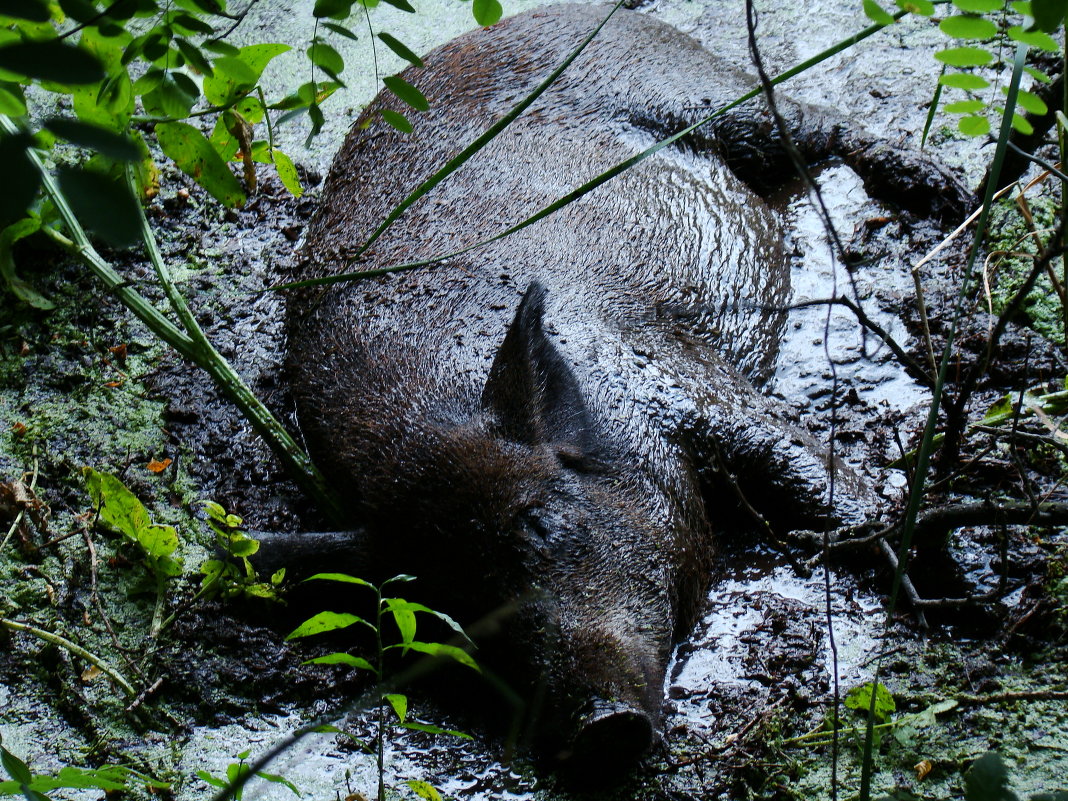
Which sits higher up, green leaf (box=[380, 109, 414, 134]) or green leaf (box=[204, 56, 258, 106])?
green leaf (box=[204, 56, 258, 106])

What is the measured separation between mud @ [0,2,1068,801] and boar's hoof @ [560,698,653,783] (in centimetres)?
6

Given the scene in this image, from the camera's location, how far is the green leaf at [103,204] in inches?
33.0

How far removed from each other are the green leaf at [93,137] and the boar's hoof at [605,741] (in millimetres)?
1894

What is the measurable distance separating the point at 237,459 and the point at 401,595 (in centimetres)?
110

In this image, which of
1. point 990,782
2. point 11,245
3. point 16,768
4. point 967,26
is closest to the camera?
point 990,782

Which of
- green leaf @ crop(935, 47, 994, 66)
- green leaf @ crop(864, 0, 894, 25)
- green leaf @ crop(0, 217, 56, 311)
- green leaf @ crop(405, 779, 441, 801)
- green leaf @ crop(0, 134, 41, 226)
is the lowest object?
green leaf @ crop(405, 779, 441, 801)

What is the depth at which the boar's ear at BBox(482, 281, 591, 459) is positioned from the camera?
10.5 feet

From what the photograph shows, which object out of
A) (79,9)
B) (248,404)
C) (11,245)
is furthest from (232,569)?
(79,9)

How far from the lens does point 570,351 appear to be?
3475mm

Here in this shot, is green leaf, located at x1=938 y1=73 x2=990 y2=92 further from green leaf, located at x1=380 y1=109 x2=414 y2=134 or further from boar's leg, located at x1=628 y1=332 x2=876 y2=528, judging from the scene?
boar's leg, located at x1=628 y1=332 x2=876 y2=528

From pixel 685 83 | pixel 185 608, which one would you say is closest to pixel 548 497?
pixel 185 608

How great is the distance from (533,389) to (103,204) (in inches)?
95.6

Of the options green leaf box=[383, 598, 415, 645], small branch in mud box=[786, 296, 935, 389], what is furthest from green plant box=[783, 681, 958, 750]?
green leaf box=[383, 598, 415, 645]

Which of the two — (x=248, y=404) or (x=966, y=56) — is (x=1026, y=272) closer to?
(x=966, y=56)
